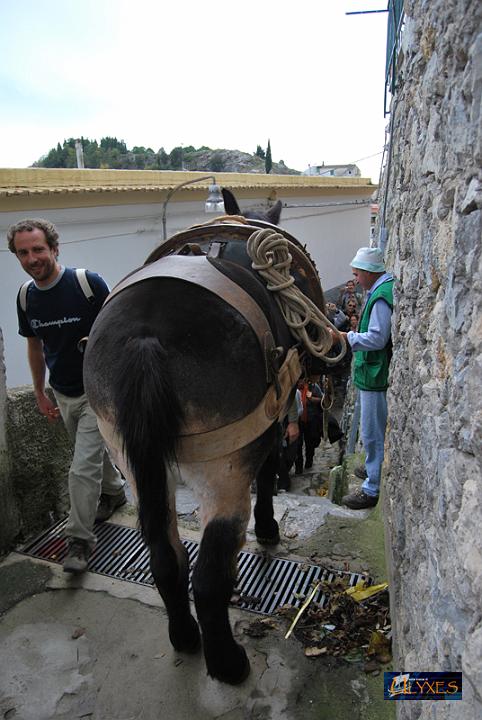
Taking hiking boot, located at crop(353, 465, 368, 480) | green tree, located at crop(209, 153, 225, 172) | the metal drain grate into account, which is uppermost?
green tree, located at crop(209, 153, 225, 172)

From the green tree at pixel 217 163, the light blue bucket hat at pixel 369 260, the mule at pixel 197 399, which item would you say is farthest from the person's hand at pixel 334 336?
the green tree at pixel 217 163

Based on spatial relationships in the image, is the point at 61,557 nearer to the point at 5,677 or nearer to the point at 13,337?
the point at 5,677

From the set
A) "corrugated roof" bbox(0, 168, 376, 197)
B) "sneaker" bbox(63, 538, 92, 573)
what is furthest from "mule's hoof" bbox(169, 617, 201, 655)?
"corrugated roof" bbox(0, 168, 376, 197)

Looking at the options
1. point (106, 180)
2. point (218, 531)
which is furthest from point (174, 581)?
point (106, 180)

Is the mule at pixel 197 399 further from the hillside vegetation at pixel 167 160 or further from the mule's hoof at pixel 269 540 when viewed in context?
the hillside vegetation at pixel 167 160

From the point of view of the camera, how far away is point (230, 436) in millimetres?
1863

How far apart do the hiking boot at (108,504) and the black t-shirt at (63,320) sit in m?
0.86

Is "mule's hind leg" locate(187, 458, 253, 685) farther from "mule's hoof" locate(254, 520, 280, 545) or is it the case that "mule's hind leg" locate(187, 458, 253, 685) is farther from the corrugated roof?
the corrugated roof

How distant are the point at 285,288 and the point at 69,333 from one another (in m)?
1.38

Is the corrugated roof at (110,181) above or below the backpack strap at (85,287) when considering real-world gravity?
above

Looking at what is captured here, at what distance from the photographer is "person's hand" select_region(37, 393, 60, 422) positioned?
310 cm

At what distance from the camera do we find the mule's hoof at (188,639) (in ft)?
7.45

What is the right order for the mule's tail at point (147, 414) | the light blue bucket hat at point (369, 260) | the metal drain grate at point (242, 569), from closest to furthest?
1. the mule's tail at point (147, 414)
2. the metal drain grate at point (242, 569)
3. the light blue bucket hat at point (369, 260)

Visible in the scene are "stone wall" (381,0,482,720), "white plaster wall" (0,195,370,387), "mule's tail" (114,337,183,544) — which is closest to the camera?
"stone wall" (381,0,482,720)
